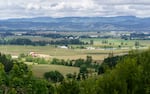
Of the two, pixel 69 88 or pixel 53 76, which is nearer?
pixel 69 88

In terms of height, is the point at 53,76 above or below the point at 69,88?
below

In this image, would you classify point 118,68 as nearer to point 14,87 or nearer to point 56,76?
point 14,87

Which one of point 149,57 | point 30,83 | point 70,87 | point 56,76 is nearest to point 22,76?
point 30,83

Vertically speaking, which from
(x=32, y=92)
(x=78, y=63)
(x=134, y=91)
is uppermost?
(x=134, y=91)

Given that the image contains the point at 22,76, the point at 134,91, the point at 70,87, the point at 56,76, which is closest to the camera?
the point at 134,91

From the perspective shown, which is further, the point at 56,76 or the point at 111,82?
the point at 56,76

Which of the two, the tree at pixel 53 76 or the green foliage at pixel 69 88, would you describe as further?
the tree at pixel 53 76

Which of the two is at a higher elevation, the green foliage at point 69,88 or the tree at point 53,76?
the green foliage at point 69,88

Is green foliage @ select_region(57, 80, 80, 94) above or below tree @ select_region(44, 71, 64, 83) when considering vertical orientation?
above

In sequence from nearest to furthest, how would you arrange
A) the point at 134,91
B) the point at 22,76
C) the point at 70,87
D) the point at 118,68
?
the point at 134,91 → the point at 118,68 → the point at 70,87 → the point at 22,76

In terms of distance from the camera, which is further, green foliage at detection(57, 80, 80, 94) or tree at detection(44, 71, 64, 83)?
tree at detection(44, 71, 64, 83)

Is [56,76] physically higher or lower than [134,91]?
lower
